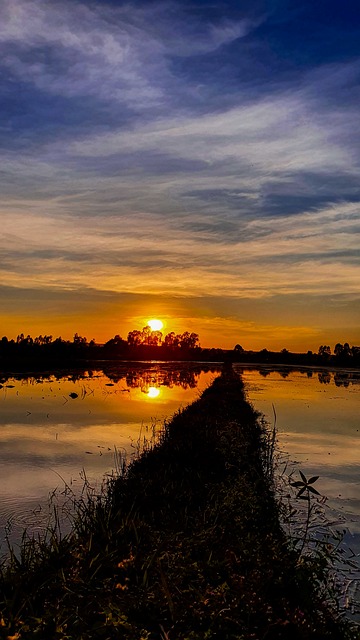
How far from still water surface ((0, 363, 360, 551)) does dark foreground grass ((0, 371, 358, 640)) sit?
2588mm

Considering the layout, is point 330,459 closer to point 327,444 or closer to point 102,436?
point 327,444

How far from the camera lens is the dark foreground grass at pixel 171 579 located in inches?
235

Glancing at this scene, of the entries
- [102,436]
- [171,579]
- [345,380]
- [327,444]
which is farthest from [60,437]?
[345,380]

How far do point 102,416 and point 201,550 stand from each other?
21552 mm

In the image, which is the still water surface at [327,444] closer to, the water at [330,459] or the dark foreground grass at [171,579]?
the water at [330,459]

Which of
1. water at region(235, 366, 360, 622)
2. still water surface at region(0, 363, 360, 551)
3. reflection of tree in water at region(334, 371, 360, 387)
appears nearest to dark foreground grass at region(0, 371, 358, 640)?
water at region(235, 366, 360, 622)

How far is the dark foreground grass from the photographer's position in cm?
598

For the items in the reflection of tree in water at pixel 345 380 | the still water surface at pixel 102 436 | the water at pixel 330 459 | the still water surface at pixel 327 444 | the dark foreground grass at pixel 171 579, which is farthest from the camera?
the reflection of tree in water at pixel 345 380

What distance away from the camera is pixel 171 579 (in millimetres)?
6883

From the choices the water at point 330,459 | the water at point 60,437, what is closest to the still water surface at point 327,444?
the water at point 330,459

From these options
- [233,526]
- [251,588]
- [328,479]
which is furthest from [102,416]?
[251,588]

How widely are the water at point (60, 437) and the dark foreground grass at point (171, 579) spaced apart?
2.74m

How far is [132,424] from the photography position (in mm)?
26578

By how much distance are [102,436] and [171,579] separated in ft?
53.7
